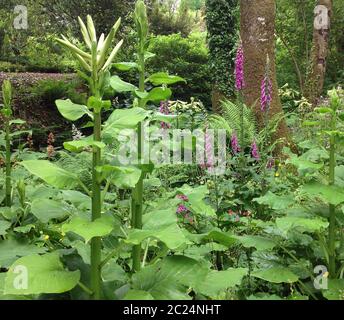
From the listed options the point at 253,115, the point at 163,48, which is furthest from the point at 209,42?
the point at 253,115

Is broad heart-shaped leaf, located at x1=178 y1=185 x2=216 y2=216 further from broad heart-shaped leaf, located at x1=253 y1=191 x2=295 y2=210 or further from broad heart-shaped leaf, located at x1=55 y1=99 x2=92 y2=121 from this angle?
broad heart-shaped leaf, located at x1=55 y1=99 x2=92 y2=121

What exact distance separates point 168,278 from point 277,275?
0.73m

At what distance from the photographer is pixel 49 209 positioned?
1.61m

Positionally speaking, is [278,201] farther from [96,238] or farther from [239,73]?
[239,73]

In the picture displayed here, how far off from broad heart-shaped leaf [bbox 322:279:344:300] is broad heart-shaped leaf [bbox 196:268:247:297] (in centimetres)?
50

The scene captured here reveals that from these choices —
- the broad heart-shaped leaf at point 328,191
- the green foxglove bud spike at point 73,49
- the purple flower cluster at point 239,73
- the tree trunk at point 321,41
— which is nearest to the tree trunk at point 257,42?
the purple flower cluster at point 239,73

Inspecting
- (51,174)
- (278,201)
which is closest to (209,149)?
(278,201)

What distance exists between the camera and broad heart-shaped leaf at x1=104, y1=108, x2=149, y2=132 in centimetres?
150

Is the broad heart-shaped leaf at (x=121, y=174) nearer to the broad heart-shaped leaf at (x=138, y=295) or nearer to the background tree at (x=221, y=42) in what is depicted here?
the broad heart-shaped leaf at (x=138, y=295)

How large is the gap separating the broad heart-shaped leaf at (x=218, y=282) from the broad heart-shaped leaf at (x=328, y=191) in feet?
1.68

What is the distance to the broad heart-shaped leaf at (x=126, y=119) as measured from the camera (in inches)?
59.2

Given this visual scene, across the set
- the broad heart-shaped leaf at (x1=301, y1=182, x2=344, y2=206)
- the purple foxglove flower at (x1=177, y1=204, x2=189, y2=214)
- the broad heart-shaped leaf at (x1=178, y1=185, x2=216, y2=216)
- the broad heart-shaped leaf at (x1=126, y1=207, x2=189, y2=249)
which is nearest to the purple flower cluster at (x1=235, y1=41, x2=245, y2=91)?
the purple foxglove flower at (x1=177, y1=204, x2=189, y2=214)
